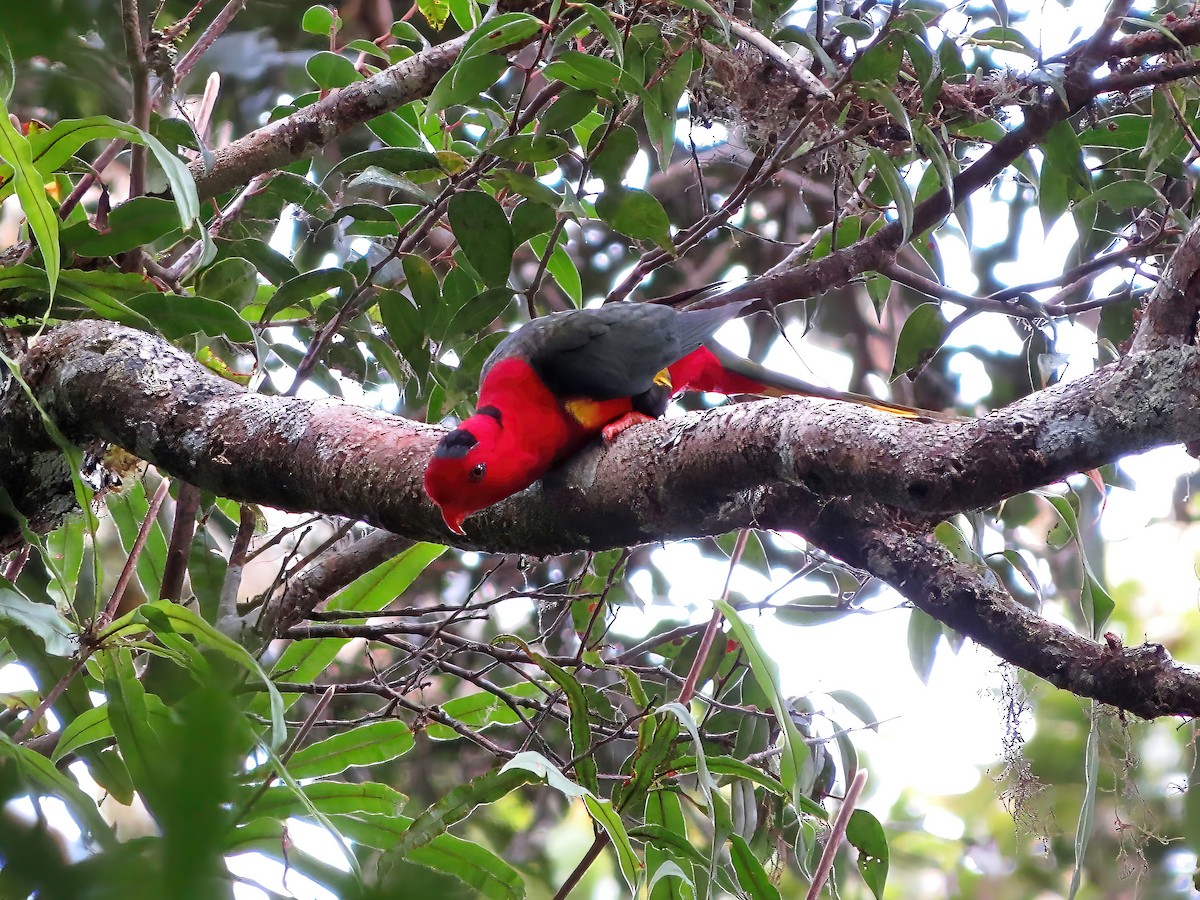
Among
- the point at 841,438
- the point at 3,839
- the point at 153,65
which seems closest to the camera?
the point at 3,839

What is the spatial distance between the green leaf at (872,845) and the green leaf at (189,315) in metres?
1.98

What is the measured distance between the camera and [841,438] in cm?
155

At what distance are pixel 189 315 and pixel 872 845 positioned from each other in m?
2.18

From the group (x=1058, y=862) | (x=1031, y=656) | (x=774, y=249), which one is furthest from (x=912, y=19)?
(x=1058, y=862)

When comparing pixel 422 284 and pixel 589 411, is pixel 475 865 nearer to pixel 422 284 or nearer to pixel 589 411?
pixel 589 411

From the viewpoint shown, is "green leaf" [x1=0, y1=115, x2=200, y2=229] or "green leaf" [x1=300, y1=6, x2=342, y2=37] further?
"green leaf" [x1=300, y1=6, x2=342, y2=37]

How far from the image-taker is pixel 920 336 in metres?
2.82

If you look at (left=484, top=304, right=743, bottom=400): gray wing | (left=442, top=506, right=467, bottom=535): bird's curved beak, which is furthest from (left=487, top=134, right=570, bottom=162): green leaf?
(left=442, top=506, right=467, bottom=535): bird's curved beak

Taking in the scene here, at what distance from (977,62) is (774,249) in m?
2.35

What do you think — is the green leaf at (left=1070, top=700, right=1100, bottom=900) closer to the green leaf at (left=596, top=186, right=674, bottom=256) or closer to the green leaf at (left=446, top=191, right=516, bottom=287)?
the green leaf at (left=596, top=186, right=674, bottom=256)

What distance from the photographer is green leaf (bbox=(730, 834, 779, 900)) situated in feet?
7.41

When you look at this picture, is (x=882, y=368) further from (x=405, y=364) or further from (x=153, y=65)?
(x=153, y=65)

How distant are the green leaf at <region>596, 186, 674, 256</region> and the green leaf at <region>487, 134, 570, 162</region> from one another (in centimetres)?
17

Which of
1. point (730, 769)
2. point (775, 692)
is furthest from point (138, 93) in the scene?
point (730, 769)
